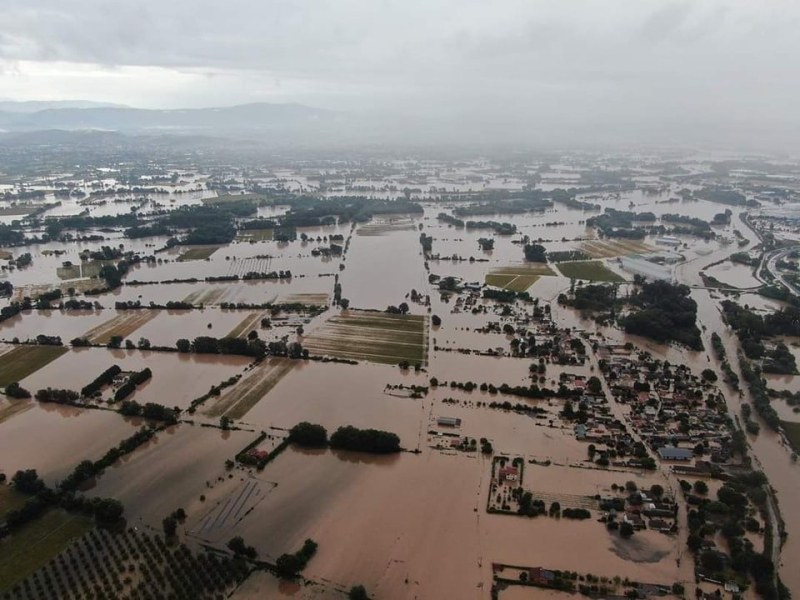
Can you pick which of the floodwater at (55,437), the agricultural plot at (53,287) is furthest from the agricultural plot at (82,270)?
the floodwater at (55,437)

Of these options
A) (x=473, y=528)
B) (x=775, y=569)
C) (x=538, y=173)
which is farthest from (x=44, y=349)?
(x=538, y=173)

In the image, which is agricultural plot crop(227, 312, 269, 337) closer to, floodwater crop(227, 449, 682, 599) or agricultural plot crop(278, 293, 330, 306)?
agricultural plot crop(278, 293, 330, 306)

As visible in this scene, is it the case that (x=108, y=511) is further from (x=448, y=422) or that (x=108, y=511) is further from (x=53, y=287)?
(x=53, y=287)

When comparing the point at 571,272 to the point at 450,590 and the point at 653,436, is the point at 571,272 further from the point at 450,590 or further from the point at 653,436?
A: the point at 450,590

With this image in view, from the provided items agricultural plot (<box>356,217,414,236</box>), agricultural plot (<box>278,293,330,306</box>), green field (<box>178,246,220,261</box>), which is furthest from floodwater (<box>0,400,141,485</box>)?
agricultural plot (<box>356,217,414,236</box>)

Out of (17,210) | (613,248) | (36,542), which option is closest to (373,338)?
(36,542)

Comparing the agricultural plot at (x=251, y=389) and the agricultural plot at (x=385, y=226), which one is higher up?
the agricultural plot at (x=385, y=226)

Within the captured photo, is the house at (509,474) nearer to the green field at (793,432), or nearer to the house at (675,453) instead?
the house at (675,453)
